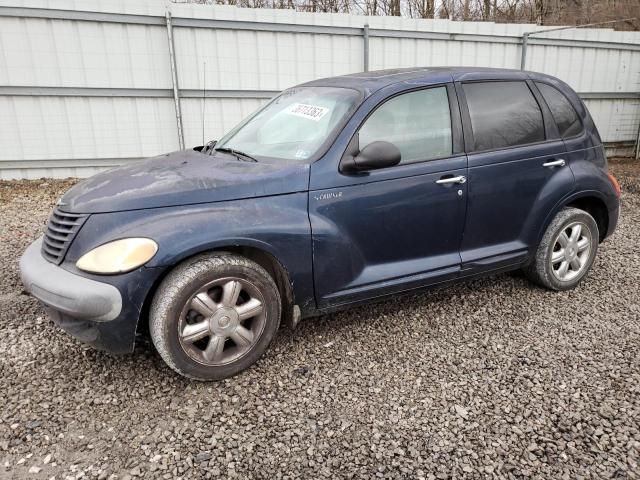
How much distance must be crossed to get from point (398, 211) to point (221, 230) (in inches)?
45.9

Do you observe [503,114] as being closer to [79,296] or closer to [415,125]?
[415,125]

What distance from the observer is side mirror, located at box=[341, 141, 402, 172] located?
2.97 metres

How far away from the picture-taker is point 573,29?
1048 cm

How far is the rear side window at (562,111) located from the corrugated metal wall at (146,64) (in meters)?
4.77

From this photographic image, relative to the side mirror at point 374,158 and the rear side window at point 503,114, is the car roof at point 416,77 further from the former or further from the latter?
the side mirror at point 374,158

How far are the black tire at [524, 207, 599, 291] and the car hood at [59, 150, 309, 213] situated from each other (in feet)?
7.07

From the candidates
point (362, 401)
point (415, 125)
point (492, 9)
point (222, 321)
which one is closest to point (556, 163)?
point (415, 125)

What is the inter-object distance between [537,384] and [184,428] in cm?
197

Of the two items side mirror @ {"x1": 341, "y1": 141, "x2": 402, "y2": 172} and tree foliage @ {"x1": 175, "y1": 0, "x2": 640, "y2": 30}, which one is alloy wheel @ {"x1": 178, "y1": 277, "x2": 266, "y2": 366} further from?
tree foliage @ {"x1": 175, "y1": 0, "x2": 640, "y2": 30}

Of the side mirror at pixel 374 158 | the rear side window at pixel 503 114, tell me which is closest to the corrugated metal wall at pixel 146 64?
the rear side window at pixel 503 114

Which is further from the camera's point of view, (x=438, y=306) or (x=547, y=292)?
(x=547, y=292)

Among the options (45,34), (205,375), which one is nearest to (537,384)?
(205,375)

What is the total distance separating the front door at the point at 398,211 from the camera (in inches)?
118

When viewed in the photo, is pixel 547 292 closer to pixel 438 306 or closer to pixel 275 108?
pixel 438 306
